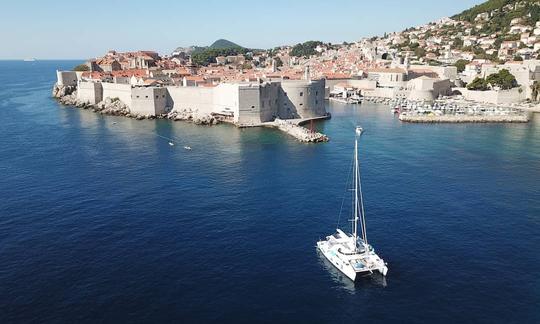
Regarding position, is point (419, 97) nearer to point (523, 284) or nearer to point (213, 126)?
point (213, 126)

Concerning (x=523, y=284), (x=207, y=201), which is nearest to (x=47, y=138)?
(x=207, y=201)

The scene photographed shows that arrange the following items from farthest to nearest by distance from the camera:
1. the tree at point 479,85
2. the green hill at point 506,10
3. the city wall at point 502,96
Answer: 1. the green hill at point 506,10
2. the tree at point 479,85
3. the city wall at point 502,96

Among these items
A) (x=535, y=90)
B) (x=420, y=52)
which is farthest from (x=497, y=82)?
(x=420, y=52)

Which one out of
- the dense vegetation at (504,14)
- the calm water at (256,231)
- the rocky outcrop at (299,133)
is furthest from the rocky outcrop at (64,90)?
the dense vegetation at (504,14)

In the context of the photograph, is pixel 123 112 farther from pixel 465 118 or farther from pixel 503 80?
pixel 503 80

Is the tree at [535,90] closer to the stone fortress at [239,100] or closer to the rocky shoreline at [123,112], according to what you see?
the stone fortress at [239,100]

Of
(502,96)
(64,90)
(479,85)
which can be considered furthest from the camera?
(64,90)

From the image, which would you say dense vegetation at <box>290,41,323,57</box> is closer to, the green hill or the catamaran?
the green hill
